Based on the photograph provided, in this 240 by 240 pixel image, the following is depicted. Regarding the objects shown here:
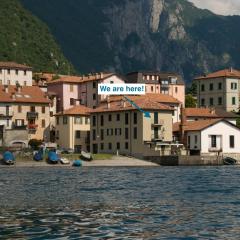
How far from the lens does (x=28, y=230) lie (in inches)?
1336

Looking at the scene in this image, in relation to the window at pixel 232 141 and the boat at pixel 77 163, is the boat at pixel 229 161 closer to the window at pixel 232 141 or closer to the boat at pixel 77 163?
the window at pixel 232 141

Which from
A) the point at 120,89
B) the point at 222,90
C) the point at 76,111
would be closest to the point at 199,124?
the point at 76,111

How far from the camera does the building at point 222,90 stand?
186m

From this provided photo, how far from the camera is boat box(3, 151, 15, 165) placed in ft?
366

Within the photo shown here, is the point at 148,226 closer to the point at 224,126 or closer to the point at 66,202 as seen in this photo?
the point at 66,202

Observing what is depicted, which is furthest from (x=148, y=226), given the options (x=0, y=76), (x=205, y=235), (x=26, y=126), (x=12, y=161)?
(x=0, y=76)

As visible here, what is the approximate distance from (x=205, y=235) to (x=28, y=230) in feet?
27.0

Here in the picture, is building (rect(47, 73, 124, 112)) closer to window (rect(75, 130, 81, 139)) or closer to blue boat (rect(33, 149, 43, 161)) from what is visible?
window (rect(75, 130, 81, 139))

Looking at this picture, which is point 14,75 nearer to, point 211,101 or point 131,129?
point 211,101

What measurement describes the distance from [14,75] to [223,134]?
75.0m

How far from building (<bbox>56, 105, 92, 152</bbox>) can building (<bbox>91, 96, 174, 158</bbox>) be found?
521 cm

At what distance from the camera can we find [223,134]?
133875 millimetres

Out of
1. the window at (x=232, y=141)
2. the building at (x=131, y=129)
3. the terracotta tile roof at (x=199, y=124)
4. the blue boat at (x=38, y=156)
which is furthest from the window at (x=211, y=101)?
the blue boat at (x=38, y=156)

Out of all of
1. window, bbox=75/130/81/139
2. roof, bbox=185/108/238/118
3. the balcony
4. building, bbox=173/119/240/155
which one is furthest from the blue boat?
roof, bbox=185/108/238/118
